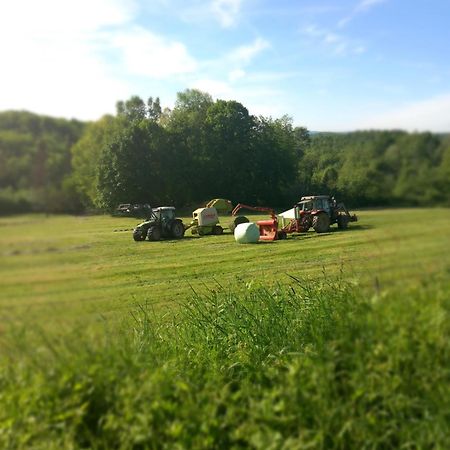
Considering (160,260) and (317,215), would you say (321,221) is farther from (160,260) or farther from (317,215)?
(160,260)

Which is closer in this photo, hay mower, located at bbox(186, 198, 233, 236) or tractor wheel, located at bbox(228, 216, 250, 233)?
hay mower, located at bbox(186, 198, 233, 236)

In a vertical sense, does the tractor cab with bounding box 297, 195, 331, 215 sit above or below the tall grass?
above

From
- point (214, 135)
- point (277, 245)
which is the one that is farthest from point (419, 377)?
point (214, 135)

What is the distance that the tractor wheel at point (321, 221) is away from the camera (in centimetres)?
587

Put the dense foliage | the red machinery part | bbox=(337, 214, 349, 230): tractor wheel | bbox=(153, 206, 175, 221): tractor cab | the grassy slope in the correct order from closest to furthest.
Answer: the grassy slope
the dense foliage
bbox=(337, 214, 349, 230): tractor wheel
bbox=(153, 206, 175, 221): tractor cab
the red machinery part

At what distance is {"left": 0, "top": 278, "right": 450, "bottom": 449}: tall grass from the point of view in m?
3.19

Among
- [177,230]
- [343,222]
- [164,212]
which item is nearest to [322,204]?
[343,222]

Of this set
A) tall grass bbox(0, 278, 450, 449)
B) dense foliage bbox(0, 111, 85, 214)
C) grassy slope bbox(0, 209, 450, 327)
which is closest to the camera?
tall grass bbox(0, 278, 450, 449)

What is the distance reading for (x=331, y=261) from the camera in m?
5.82

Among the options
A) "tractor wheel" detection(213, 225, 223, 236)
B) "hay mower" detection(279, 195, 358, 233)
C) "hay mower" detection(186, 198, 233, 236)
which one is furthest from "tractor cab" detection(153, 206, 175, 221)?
"hay mower" detection(279, 195, 358, 233)

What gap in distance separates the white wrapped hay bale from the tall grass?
7.85ft

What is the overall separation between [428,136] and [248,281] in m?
2.41

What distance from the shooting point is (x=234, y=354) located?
457cm

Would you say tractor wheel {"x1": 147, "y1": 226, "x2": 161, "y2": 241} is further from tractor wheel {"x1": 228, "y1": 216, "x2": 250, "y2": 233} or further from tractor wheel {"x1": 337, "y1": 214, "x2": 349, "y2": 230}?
tractor wheel {"x1": 337, "y1": 214, "x2": 349, "y2": 230}
